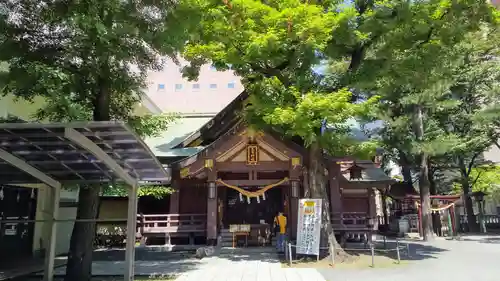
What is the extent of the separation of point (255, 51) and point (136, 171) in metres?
5.45

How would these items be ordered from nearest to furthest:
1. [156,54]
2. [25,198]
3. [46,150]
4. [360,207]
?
[46,150] < [156,54] < [25,198] < [360,207]

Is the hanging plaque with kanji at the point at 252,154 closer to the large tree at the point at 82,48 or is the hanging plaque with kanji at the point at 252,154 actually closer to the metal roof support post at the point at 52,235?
the large tree at the point at 82,48

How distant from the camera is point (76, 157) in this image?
7.60 m

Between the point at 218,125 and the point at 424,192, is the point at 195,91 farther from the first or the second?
the point at 424,192

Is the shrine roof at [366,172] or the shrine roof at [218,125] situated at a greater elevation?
the shrine roof at [218,125]

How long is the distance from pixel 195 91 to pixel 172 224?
4273 centimetres

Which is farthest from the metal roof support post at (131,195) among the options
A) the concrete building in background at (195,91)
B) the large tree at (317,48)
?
the concrete building in background at (195,91)

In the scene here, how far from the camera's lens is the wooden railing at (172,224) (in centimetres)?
1706

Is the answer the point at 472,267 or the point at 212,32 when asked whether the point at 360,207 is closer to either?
the point at 472,267

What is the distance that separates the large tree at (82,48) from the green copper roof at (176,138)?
9.29 metres

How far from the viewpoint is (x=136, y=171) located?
27.8ft

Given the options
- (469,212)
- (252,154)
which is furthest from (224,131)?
(469,212)

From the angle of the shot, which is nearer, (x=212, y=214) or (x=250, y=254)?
(x=250, y=254)

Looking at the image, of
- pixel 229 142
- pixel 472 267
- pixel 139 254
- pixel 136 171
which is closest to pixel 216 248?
pixel 139 254
